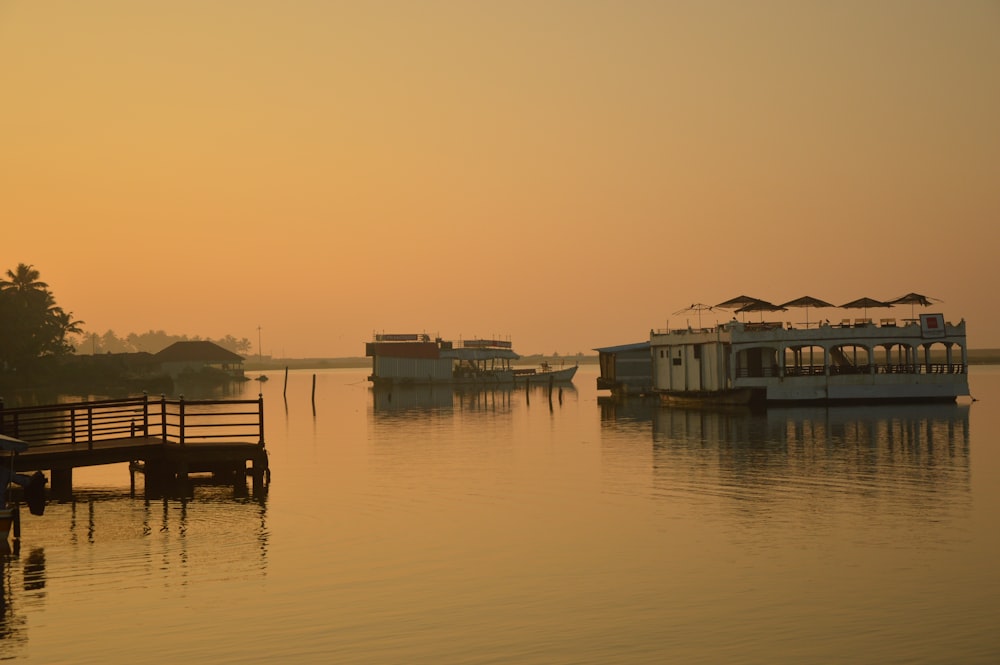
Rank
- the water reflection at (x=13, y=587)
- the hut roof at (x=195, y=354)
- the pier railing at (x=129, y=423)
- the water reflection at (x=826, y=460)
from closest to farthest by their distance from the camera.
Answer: the water reflection at (x=13, y=587)
the water reflection at (x=826, y=460)
the pier railing at (x=129, y=423)
the hut roof at (x=195, y=354)

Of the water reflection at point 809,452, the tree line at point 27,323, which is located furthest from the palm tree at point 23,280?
the water reflection at point 809,452

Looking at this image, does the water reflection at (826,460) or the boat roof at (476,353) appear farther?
the boat roof at (476,353)

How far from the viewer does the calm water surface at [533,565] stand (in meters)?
17.4

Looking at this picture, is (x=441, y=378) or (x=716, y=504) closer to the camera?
(x=716, y=504)

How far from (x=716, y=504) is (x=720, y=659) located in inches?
633

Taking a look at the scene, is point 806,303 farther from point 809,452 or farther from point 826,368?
Answer: point 809,452

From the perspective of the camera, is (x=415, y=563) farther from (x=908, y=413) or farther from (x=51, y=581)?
(x=908, y=413)

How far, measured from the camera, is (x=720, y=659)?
1642 cm

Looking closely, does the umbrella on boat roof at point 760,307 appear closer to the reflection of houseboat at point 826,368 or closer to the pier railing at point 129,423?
Answer: the reflection of houseboat at point 826,368

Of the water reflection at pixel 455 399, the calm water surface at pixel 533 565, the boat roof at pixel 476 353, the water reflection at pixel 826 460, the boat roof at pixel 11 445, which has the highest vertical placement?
the boat roof at pixel 476 353

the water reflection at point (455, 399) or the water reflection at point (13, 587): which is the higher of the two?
the water reflection at point (455, 399)

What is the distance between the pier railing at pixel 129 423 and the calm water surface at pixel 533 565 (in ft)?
7.57

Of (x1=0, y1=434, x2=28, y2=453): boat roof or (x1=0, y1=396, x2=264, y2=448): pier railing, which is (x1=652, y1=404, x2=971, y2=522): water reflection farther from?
(x1=0, y1=434, x2=28, y2=453): boat roof

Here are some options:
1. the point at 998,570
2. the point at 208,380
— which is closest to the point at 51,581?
the point at 998,570
